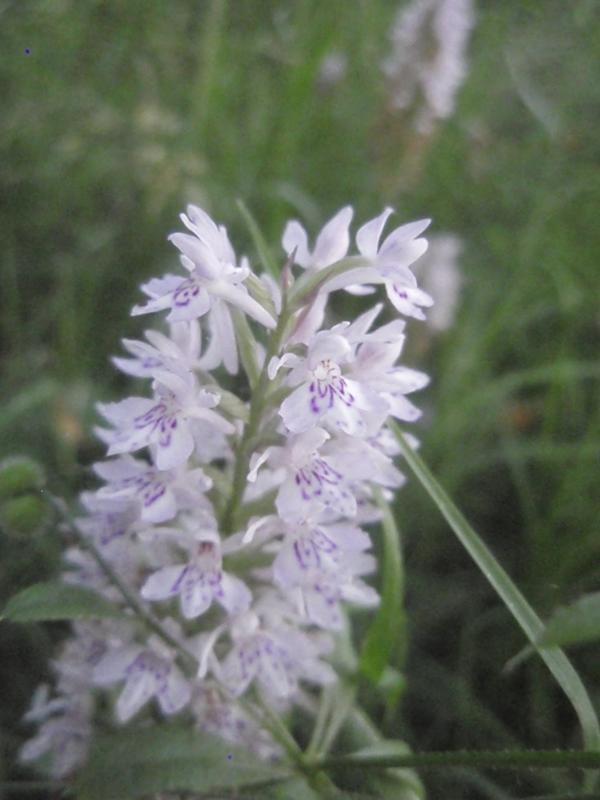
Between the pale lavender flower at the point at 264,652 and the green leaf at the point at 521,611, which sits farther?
the pale lavender flower at the point at 264,652

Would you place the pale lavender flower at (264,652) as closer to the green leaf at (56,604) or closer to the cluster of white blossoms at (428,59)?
the green leaf at (56,604)

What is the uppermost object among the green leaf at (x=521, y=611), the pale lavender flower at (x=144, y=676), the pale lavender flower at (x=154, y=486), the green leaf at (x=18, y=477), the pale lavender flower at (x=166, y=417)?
the green leaf at (x=18, y=477)

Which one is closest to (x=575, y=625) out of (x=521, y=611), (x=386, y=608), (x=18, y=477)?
(x=521, y=611)

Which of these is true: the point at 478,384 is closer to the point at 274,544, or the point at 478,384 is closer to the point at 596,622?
the point at 274,544

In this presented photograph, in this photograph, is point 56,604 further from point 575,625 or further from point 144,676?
point 575,625

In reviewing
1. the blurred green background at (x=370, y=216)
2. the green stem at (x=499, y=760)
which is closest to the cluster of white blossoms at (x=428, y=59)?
the blurred green background at (x=370, y=216)

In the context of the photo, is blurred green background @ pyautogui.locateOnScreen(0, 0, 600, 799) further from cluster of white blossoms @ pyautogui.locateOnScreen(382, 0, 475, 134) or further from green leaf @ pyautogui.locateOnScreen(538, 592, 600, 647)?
green leaf @ pyautogui.locateOnScreen(538, 592, 600, 647)

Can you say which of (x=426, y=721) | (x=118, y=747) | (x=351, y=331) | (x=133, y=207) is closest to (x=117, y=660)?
(x=118, y=747)
